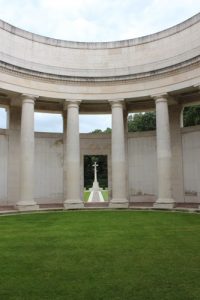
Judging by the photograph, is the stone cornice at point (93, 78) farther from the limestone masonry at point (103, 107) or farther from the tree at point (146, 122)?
the tree at point (146, 122)

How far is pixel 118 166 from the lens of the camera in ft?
152

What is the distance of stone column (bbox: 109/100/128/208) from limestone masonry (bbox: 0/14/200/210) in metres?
0.14

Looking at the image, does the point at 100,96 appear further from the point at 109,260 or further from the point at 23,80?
the point at 109,260

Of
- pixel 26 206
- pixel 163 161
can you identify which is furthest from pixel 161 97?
pixel 26 206

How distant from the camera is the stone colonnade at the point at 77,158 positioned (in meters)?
43.8

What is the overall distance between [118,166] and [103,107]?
45.5 feet

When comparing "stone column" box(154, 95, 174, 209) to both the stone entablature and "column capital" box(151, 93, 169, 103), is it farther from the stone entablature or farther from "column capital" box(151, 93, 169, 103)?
the stone entablature

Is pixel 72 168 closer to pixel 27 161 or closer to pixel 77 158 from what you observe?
pixel 77 158

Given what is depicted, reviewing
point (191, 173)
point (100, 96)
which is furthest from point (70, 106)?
point (191, 173)

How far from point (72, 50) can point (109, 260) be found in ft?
134

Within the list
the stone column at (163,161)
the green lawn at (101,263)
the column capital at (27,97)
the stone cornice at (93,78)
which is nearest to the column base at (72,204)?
the stone column at (163,161)

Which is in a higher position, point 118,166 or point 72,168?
point 118,166

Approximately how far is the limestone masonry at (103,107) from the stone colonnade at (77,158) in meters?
0.13

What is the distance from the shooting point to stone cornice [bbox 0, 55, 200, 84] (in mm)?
42594
